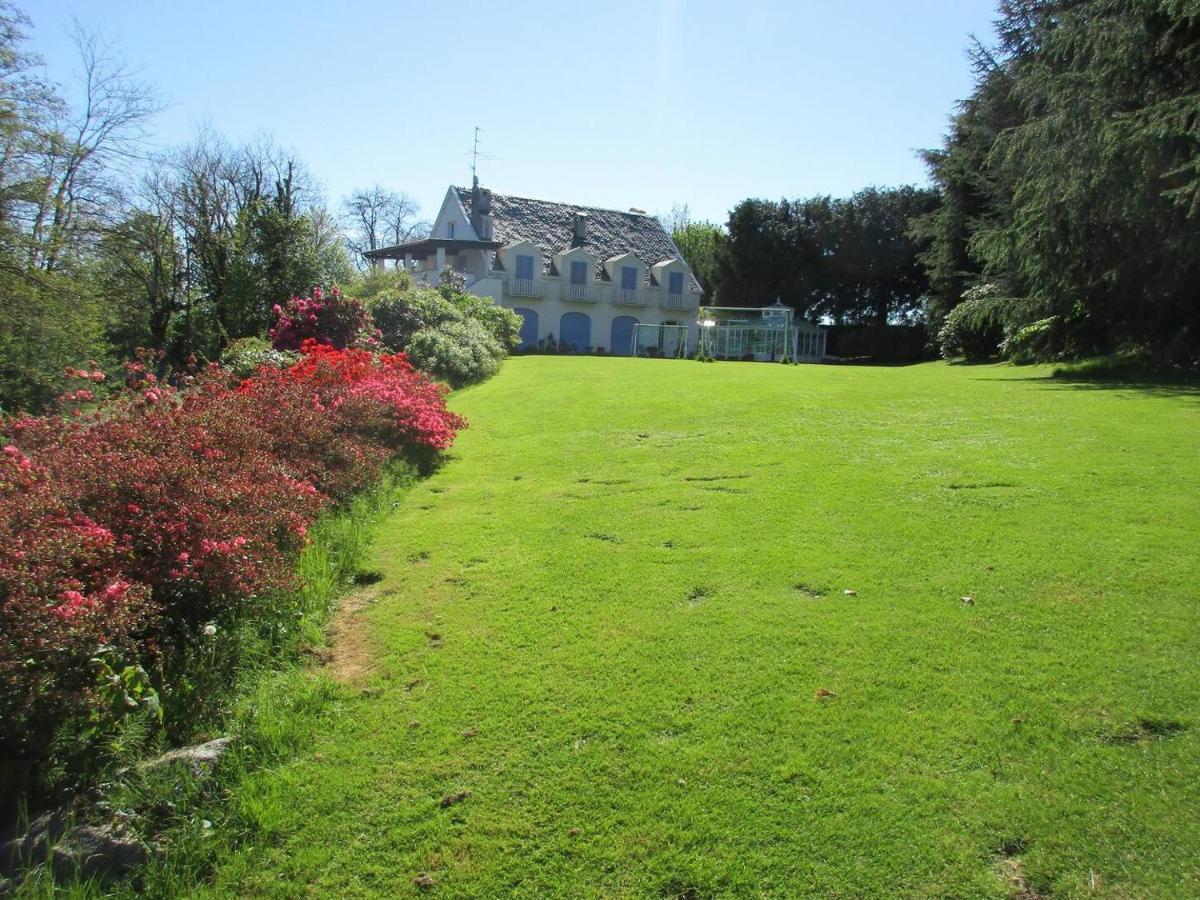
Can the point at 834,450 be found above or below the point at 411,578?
above

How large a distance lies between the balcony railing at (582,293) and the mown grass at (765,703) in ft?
110

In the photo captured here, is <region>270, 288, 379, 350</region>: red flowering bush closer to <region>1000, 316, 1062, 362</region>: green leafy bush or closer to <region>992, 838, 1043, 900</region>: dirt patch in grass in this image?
<region>992, 838, 1043, 900</region>: dirt patch in grass

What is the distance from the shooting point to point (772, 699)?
3846 millimetres

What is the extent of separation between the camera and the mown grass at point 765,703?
9.66 feet

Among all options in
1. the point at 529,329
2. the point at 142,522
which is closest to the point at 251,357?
A: the point at 142,522

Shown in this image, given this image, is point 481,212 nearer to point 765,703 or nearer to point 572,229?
point 572,229

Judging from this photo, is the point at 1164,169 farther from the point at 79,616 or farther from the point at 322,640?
the point at 79,616

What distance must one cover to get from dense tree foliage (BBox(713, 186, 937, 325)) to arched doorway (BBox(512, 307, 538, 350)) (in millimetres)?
17095

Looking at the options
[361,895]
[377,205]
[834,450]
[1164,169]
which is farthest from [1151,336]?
[377,205]

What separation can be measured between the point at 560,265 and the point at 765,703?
124ft

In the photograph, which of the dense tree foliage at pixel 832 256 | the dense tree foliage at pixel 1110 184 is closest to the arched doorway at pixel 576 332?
the dense tree foliage at pixel 832 256

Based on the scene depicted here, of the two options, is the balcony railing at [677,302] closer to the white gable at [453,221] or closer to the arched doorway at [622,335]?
the arched doorway at [622,335]

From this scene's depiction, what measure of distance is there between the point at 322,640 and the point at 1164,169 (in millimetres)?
16558

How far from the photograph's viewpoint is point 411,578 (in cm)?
583
